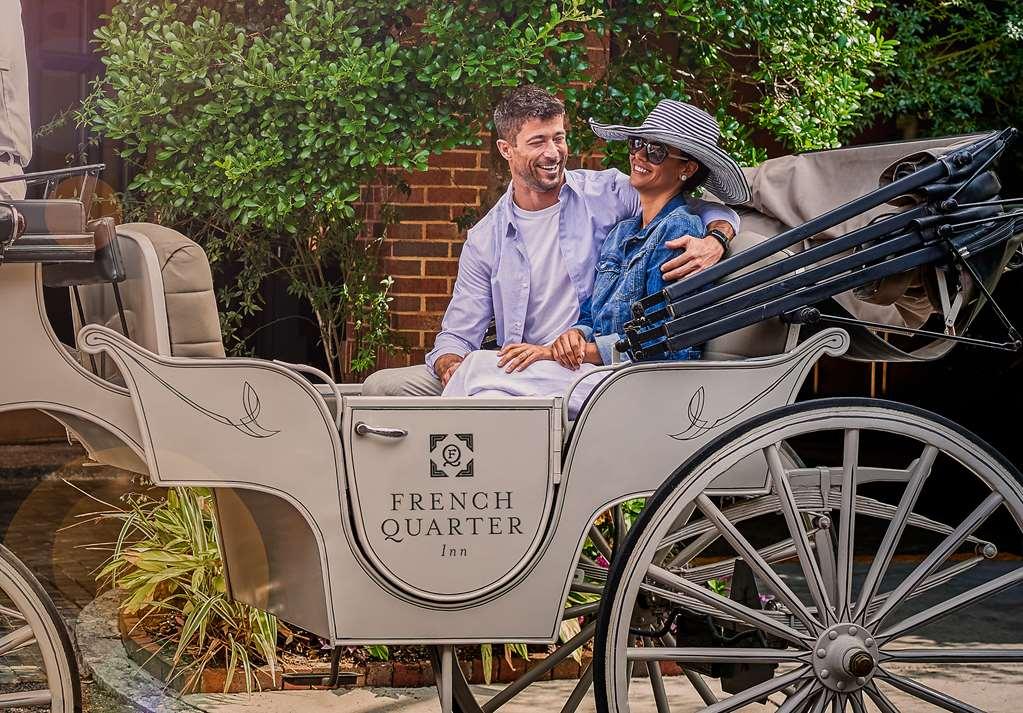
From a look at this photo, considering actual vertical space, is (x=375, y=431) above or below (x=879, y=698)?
above

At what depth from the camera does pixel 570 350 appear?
10.9 ft

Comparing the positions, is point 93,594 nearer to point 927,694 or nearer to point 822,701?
point 822,701

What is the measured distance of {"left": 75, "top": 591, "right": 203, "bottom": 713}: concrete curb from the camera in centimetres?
422

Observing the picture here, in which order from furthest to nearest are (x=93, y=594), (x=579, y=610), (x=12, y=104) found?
1. (x=93, y=594)
2. (x=579, y=610)
3. (x=12, y=104)

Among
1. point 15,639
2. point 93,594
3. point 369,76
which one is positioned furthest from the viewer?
point 93,594

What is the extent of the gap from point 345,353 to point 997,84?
387 centimetres

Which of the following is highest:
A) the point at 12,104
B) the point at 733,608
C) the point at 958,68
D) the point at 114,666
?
the point at 958,68

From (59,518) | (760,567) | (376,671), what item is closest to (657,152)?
(760,567)

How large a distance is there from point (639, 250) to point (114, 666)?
8.35ft

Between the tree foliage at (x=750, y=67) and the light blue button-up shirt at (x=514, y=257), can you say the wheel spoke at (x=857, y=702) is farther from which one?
the tree foliage at (x=750, y=67)

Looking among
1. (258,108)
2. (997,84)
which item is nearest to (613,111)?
(258,108)

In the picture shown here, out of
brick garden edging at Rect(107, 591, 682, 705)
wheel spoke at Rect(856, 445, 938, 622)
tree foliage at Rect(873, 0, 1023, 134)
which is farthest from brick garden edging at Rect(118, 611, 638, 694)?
tree foliage at Rect(873, 0, 1023, 134)

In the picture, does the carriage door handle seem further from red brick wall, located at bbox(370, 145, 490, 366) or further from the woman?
red brick wall, located at bbox(370, 145, 490, 366)

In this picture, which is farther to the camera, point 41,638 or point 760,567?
point 760,567
